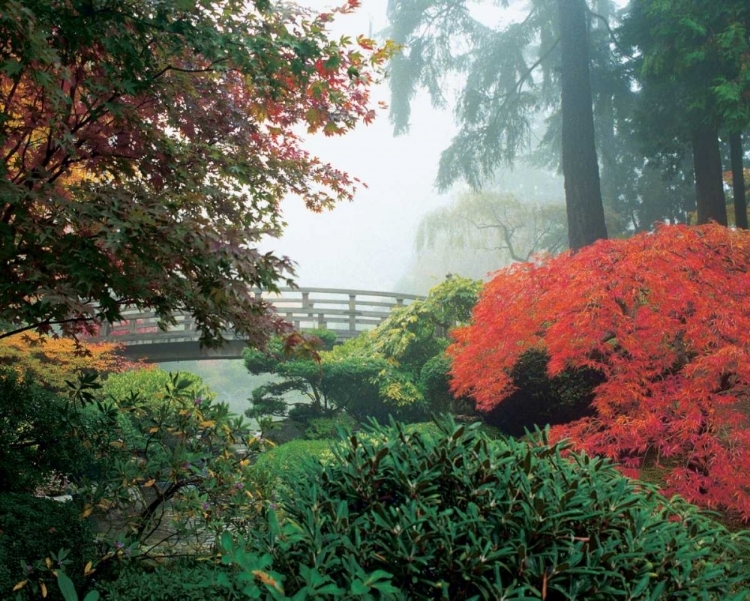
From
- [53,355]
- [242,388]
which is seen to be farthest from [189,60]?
[242,388]

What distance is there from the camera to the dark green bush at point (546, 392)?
29.6 ft

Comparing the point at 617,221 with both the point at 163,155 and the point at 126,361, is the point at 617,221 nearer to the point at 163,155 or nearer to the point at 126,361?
the point at 126,361

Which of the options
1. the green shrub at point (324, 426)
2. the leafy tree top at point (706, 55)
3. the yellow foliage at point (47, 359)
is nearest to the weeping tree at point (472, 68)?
the leafy tree top at point (706, 55)

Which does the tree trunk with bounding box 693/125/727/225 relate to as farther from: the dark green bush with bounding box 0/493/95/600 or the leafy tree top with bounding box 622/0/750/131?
the dark green bush with bounding box 0/493/95/600

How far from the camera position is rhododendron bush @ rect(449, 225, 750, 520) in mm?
5496

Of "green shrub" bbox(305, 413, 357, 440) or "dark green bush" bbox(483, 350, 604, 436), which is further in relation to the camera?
"green shrub" bbox(305, 413, 357, 440)

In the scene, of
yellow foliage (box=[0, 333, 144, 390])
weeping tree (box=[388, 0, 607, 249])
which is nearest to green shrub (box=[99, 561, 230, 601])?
yellow foliage (box=[0, 333, 144, 390])

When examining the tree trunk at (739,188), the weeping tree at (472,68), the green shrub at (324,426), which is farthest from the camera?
the weeping tree at (472,68)

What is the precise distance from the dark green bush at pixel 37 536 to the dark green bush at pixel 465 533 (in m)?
1.93

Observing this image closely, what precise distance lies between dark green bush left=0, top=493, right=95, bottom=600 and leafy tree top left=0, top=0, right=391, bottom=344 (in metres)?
1.08

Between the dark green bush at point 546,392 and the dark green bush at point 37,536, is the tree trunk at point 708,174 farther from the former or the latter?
the dark green bush at point 37,536

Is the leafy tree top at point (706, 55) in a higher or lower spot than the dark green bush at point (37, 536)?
higher

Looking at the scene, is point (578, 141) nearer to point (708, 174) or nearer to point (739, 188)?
point (708, 174)

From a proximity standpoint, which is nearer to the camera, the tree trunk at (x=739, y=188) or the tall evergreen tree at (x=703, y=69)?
the tall evergreen tree at (x=703, y=69)
